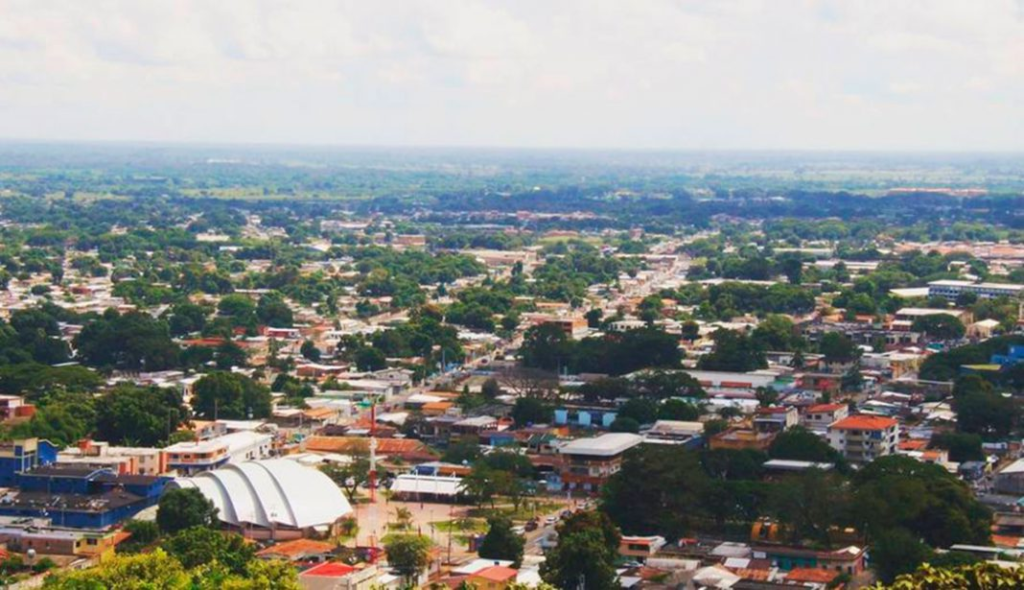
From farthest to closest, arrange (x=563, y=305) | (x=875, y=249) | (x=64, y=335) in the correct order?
(x=875, y=249) < (x=563, y=305) < (x=64, y=335)

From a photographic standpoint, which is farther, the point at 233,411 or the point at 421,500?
the point at 233,411

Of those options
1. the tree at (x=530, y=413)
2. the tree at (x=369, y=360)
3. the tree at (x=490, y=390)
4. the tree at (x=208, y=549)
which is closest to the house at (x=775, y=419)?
the tree at (x=530, y=413)

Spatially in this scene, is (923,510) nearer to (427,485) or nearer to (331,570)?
(331,570)

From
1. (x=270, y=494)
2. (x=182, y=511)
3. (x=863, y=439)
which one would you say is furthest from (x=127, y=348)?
(x=182, y=511)

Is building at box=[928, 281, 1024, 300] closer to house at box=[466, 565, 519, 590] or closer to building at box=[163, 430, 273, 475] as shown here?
building at box=[163, 430, 273, 475]

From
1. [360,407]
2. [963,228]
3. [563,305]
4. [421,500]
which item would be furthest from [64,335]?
[963,228]

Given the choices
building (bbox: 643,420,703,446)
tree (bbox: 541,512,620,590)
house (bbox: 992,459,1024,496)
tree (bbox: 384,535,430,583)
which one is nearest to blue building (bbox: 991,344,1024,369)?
building (bbox: 643,420,703,446)

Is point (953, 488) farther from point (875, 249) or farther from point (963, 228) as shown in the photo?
point (963, 228)
